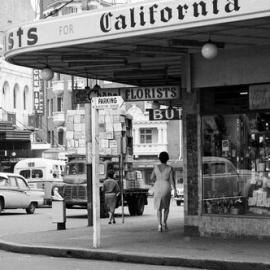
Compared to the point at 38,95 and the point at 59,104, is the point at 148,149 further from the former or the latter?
the point at 38,95

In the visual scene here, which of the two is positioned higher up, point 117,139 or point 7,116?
point 7,116

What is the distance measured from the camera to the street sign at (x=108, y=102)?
12906 mm

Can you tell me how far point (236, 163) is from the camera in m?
14.6

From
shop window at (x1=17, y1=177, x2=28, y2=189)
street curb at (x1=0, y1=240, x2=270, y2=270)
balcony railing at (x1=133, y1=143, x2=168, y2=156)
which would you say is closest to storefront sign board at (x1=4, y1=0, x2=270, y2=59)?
street curb at (x1=0, y1=240, x2=270, y2=270)

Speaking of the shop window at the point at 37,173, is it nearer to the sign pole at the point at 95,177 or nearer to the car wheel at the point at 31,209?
the car wheel at the point at 31,209

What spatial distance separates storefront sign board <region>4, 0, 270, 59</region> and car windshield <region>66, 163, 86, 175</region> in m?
15.0

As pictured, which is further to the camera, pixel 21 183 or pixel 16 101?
pixel 16 101

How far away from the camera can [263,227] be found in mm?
13805

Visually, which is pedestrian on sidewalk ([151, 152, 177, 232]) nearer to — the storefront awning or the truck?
the storefront awning

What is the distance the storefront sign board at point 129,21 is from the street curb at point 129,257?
3.86 m

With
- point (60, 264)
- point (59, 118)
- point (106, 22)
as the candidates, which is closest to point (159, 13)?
point (106, 22)

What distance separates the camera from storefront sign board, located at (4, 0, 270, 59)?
10.7 metres

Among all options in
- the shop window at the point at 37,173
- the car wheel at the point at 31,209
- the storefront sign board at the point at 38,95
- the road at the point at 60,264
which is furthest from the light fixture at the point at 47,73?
the storefront sign board at the point at 38,95

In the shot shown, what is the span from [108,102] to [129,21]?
1.76 metres
